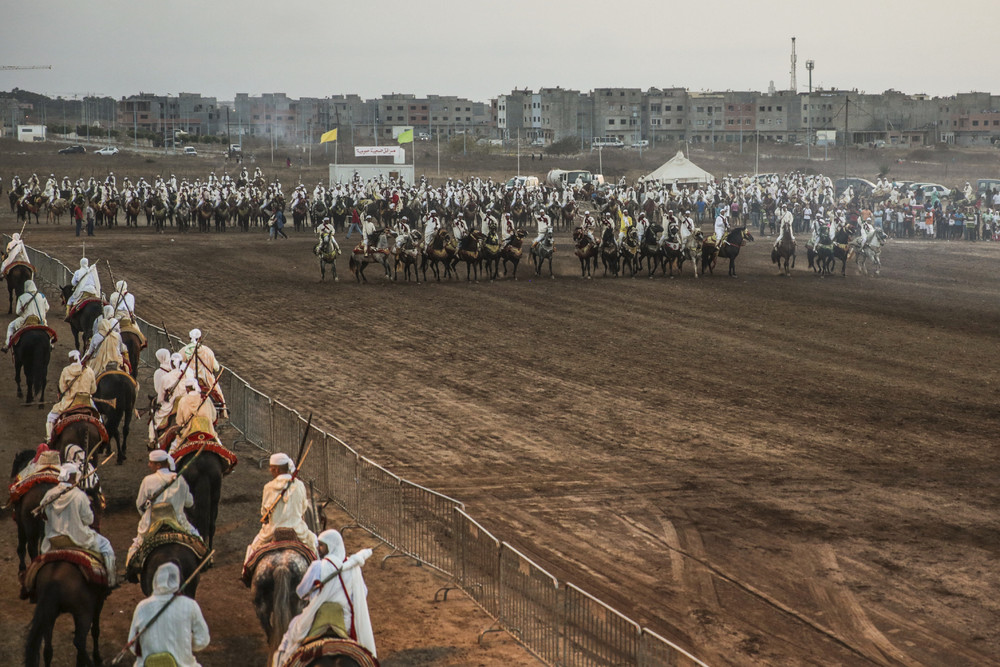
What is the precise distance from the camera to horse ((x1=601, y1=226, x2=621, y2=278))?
110ft

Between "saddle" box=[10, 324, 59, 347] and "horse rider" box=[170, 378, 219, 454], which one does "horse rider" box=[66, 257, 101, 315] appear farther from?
"horse rider" box=[170, 378, 219, 454]

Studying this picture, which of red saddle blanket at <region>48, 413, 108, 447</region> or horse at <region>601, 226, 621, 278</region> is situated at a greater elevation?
horse at <region>601, 226, 621, 278</region>

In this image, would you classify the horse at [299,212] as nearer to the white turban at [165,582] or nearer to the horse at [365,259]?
the horse at [365,259]

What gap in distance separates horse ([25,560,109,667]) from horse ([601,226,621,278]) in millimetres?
25874

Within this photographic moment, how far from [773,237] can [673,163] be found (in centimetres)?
1511

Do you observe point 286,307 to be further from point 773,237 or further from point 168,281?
point 773,237

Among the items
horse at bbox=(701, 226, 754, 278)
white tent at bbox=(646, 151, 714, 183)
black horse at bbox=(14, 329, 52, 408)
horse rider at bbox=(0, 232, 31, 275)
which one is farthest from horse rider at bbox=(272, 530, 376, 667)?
white tent at bbox=(646, 151, 714, 183)

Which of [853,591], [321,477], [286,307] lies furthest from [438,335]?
[853,591]

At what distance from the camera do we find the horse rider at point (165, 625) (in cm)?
745

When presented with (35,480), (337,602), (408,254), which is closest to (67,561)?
(35,480)

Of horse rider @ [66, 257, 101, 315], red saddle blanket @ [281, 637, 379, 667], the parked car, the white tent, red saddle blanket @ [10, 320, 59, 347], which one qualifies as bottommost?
red saddle blanket @ [281, 637, 379, 667]

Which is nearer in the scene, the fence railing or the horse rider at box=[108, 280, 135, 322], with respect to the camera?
the fence railing

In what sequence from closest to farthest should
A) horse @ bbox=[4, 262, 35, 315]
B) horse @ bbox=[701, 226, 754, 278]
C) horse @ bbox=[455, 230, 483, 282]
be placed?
horse @ bbox=[4, 262, 35, 315] → horse @ bbox=[455, 230, 483, 282] → horse @ bbox=[701, 226, 754, 278]

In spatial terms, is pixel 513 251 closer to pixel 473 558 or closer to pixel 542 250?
pixel 542 250
